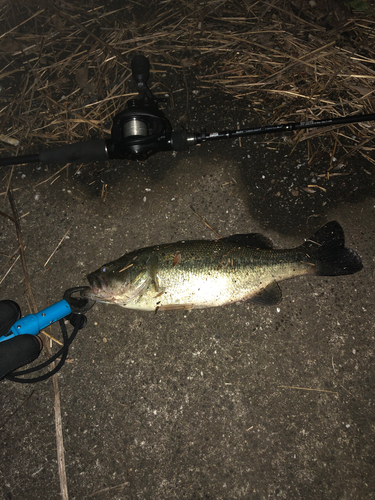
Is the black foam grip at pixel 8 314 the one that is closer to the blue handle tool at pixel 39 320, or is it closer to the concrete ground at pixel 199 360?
the blue handle tool at pixel 39 320

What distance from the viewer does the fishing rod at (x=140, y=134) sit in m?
2.59

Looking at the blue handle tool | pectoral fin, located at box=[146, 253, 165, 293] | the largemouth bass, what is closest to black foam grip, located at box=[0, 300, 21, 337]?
the blue handle tool

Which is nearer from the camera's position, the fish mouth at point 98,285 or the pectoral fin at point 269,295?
the fish mouth at point 98,285

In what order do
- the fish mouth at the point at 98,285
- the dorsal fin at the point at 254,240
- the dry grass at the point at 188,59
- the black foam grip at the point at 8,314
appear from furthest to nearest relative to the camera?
1. the dry grass at the point at 188,59
2. the dorsal fin at the point at 254,240
3. the black foam grip at the point at 8,314
4. the fish mouth at the point at 98,285

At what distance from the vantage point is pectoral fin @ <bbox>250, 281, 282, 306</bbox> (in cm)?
265

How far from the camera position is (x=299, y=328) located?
2.88 metres

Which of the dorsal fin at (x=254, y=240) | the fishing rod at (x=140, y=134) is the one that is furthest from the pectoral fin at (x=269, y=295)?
the fishing rod at (x=140, y=134)

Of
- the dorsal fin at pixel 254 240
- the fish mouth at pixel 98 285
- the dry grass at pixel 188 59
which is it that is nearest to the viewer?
the fish mouth at pixel 98 285

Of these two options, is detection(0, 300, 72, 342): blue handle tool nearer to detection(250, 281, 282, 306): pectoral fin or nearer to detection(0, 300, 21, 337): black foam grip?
detection(0, 300, 21, 337): black foam grip

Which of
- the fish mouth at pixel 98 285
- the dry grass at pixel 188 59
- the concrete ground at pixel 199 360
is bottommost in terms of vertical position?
the concrete ground at pixel 199 360

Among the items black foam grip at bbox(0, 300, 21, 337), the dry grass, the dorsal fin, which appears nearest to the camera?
black foam grip at bbox(0, 300, 21, 337)

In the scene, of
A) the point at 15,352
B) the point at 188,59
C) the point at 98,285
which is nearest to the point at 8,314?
the point at 15,352

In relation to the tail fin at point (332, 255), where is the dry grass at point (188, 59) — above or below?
above

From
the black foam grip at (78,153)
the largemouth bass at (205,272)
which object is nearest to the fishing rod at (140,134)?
the black foam grip at (78,153)
